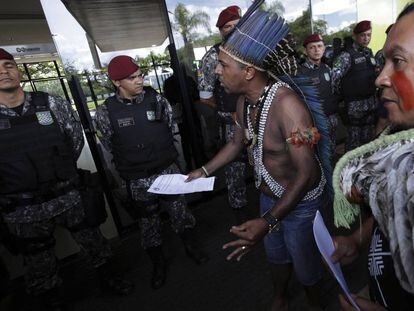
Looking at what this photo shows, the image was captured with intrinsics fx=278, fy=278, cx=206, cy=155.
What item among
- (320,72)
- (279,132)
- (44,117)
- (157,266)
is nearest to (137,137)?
(44,117)

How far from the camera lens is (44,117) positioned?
2084mm

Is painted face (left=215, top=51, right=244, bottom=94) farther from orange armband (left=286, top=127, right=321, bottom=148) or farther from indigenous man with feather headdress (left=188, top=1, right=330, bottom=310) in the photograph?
orange armband (left=286, top=127, right=321, bottom=148)

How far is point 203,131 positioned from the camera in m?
4.24

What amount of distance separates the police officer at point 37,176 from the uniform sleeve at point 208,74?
140 cm

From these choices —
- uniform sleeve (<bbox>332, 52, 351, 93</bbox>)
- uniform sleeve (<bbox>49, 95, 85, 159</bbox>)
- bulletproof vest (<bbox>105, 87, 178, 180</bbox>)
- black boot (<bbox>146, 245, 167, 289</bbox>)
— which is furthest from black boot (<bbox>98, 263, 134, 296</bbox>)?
uniform sleeve (<bbox>332, 52, 351, 93</bbox>)

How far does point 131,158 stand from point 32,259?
1057 millimetres

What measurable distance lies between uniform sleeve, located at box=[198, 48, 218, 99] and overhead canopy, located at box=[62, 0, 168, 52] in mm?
836

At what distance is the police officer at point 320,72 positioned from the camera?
11.8ft

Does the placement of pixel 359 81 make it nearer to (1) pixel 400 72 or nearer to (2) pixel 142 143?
(2) pixel 142 143

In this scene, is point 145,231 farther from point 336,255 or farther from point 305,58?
point 305,58

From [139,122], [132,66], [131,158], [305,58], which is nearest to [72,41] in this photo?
[132,66]

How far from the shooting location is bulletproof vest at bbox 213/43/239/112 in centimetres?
295

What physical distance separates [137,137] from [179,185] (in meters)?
0.87

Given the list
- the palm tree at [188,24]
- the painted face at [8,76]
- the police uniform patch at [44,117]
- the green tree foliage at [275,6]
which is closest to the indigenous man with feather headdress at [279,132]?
the police uniform patch at [44,117]
